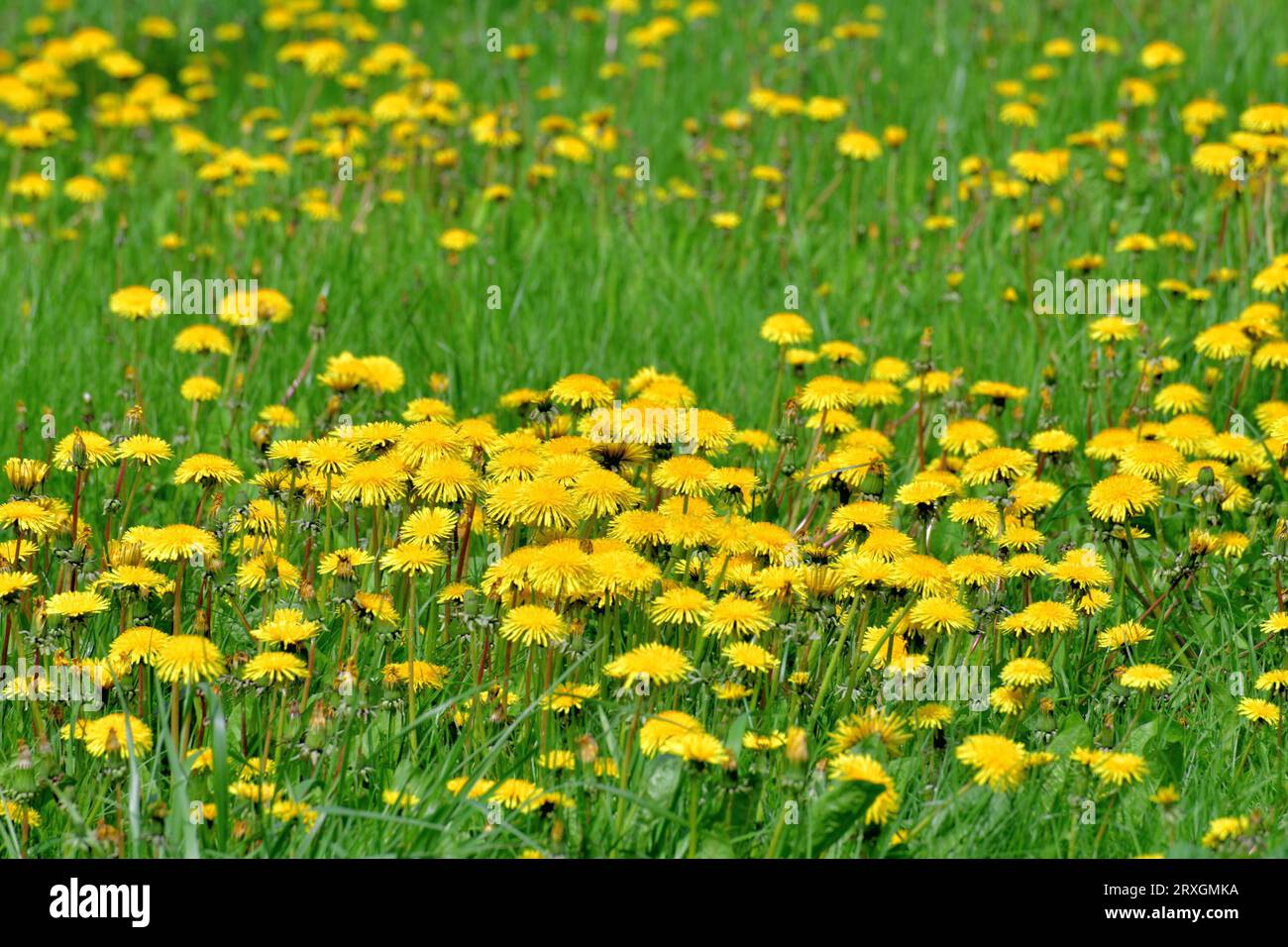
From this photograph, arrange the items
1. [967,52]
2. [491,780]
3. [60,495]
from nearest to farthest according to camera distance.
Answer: [491,780] → [60,495] → [967,52]

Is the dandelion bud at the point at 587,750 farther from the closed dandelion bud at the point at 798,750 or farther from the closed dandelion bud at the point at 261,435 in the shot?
the closed dandelion bud at the point at 261,435

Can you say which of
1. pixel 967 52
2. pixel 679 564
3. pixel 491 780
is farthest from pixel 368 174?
pixel 491 780

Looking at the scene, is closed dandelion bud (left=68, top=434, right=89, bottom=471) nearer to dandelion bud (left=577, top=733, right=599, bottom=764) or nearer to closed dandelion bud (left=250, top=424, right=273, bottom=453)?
closed dandelion bud (left=250, top=424, right=273, bottom=453)

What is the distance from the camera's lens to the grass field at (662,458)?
8.96ft

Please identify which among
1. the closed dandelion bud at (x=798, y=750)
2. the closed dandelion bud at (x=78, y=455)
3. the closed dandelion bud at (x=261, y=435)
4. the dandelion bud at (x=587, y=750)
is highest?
the closed dandelion bud at (x=261, y=435)

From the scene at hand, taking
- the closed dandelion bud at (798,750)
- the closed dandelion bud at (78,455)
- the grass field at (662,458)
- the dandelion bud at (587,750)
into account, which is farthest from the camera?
the closed dandelion bud at (78,455)

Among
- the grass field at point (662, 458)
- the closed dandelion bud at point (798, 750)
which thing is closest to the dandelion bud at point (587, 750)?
the grass field at point (662, 458)

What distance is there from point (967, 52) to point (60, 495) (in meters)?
4.78

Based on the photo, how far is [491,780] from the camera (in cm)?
276

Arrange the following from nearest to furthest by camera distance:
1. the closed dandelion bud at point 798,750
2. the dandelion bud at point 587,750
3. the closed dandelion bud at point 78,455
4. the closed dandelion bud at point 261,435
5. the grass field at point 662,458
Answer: the closed dandelion bud at point 798,750
the dandelion bud at point 587,750
the grass field at point 662,458
the closed dandelion bud at point 78,455
the closed dandelion bud at point 261,435

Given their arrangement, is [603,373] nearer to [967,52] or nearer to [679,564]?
[679,564]

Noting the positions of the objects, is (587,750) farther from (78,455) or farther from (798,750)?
(78,455)

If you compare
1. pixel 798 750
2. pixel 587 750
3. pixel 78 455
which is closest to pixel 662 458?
pixel 587 750
